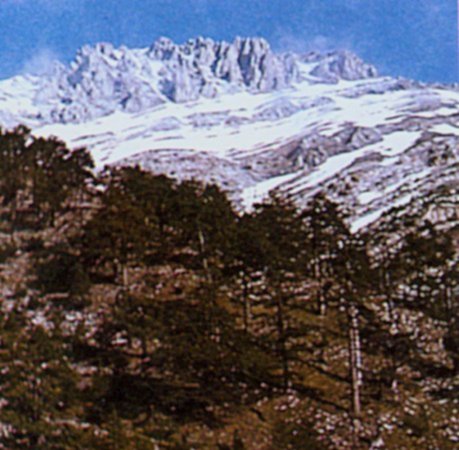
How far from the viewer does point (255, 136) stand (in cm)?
5994

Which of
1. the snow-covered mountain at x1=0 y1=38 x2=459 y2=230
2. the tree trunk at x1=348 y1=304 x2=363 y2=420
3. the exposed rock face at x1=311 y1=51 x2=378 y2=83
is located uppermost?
the exposed rock face at x1=311 y1=51 x2=378 y2=83

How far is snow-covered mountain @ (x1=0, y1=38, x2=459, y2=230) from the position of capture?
22.4m

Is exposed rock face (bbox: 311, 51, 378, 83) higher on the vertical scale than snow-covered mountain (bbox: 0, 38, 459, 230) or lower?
higher

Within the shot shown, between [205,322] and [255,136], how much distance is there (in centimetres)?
4953

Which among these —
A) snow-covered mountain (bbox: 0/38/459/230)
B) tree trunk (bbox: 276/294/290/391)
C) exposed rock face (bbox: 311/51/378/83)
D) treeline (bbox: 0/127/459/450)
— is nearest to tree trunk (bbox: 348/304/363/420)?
treeline (bbox: 0/127/459/450)

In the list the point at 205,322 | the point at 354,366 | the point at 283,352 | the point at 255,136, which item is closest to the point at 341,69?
the point at 255,136

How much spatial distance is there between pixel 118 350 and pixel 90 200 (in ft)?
17.5

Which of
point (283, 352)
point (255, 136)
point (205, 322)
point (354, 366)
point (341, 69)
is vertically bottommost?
point (354, 366)

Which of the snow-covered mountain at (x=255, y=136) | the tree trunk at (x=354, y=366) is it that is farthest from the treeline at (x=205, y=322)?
the snow-covered mountain at (x=255, y=136)

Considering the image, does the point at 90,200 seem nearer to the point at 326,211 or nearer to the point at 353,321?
the point at 326,211

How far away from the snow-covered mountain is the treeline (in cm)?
321

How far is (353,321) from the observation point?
40.4 ft

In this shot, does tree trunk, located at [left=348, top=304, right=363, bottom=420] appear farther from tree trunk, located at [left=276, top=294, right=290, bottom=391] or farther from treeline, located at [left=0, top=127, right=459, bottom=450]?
tree trunk, located at [left=276, top=294, right=290, bottom=391]

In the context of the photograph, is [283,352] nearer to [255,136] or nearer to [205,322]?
[205,322]
